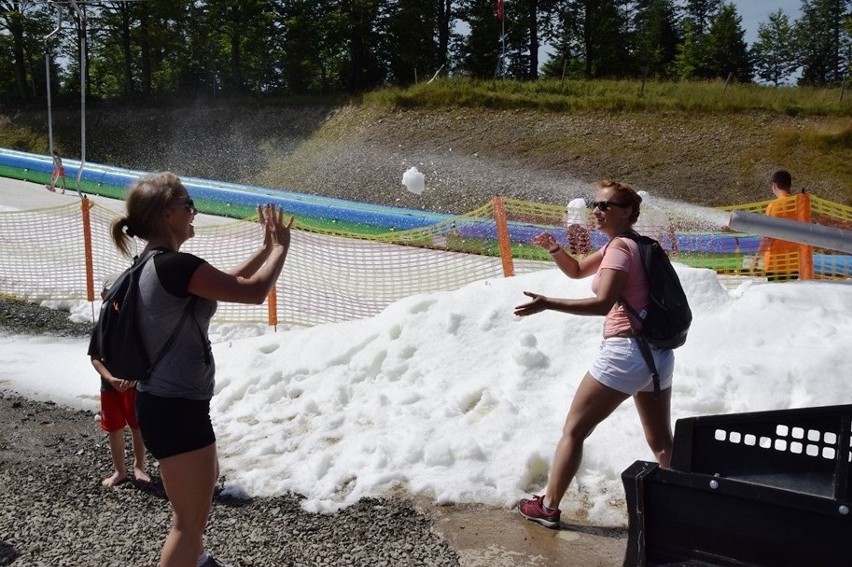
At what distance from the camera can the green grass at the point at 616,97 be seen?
31703 mm

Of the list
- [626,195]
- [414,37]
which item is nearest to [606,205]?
[626,195]

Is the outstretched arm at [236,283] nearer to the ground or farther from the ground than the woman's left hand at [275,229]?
nearer to the ground

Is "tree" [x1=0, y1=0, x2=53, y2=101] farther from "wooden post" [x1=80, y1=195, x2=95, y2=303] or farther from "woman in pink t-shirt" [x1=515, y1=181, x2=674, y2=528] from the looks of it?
"woman in pink t-shirt" [x1=515, y1=181, x2=674, y2=528]

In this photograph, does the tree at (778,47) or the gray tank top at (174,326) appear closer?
the gray tank top at (174,326)

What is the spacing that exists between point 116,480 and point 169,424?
2.15 meters

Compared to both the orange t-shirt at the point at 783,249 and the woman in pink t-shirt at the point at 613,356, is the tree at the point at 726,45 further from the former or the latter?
the woman in pink t-shirt at the point at 613,356

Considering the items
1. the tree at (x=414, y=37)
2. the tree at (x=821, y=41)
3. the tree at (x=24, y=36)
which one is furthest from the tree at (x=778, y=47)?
the tree at (x=24, y=36)

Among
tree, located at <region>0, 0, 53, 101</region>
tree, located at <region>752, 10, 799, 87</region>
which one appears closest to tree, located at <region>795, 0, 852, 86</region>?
tree, located at <region>752, 10, 799, 87</region>

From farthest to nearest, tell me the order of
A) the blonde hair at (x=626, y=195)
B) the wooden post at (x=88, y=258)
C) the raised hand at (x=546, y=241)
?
the wooden post at (x=88, y=258) < the raised hand at (x=546, y=241) < the blonde hair at (x=626, y=195)

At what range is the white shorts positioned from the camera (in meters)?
3.90

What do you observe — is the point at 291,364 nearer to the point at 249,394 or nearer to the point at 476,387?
the point at 249,394

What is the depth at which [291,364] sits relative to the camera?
662 centimetres

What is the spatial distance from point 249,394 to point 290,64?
149 feet

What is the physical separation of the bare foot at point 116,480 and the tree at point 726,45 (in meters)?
55.9
